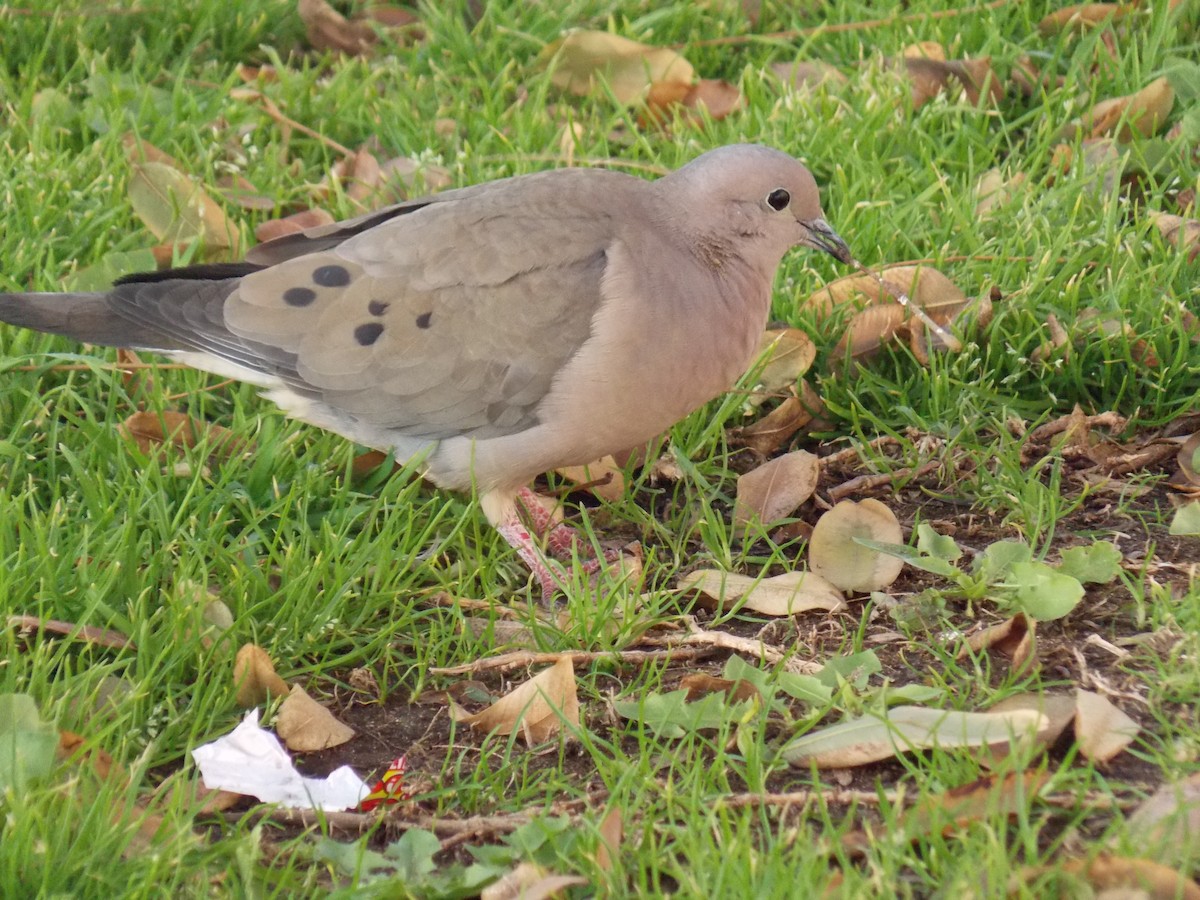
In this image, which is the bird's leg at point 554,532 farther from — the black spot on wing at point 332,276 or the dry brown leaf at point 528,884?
the dry brown leaf at point 528,884

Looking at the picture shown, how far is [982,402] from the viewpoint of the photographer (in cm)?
378

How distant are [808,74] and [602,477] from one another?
199cm

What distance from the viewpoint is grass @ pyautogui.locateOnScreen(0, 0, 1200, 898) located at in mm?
2420

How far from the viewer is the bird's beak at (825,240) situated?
379cm

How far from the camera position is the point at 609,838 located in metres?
2.40

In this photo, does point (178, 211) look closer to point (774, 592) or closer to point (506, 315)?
point (506, 315)

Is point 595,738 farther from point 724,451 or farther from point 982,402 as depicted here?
point 982,402

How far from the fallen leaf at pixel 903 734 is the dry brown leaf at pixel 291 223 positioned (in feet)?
8.07

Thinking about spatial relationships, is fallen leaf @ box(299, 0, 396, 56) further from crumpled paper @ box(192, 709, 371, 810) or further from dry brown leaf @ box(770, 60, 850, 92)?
crumpled paper @ box(192, 709, 371, 810)

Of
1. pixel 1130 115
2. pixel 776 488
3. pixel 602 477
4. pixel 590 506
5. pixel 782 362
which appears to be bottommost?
pixel 590 506

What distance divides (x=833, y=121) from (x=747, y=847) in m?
2.89

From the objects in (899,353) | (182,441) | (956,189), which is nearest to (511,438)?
(182,441)

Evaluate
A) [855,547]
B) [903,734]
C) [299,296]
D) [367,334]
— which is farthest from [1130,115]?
[903,734]

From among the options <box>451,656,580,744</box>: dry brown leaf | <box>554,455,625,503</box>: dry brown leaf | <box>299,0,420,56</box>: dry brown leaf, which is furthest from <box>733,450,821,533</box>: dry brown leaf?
<box>299,0,420,56</box>: dry brown leaf
